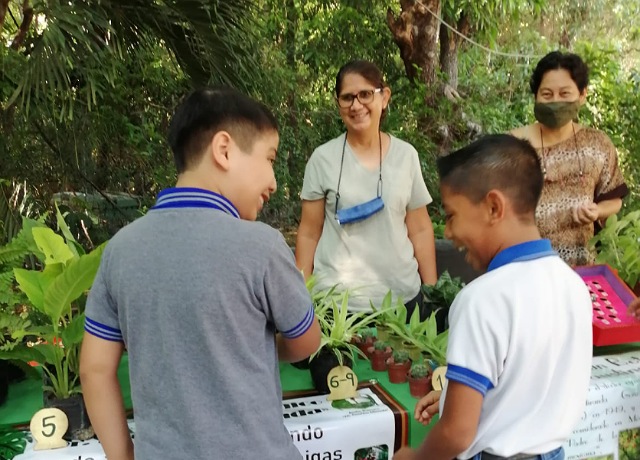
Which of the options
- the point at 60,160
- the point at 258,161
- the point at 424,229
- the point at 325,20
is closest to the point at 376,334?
the point at 424,229

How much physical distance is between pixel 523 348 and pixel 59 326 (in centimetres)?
109

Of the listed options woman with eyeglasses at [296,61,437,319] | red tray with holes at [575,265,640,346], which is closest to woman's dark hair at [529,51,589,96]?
woman with eyeglasses at [296,61,437,319]

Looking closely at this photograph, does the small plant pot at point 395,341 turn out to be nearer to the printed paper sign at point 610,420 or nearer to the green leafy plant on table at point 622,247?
the printed paper sign at point 610,420

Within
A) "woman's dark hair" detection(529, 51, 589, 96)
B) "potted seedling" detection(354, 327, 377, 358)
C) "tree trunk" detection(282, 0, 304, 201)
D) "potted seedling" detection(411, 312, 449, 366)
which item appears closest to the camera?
"potted seedling" detection(411, 312, 449, 366)

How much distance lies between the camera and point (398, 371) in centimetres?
150

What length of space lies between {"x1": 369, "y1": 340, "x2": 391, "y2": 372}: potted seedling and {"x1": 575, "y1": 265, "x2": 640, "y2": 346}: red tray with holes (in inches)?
23.9

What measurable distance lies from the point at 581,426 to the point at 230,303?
3.44ft

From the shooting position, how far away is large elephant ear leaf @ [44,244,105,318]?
1.24 metres

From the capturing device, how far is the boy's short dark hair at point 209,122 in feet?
3.24

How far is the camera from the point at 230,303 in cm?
90

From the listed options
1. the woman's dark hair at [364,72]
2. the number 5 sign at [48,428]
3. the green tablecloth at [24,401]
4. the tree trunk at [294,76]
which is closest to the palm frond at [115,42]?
the woman's dark hair at [364,72]

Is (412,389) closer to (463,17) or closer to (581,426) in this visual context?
(581,426)

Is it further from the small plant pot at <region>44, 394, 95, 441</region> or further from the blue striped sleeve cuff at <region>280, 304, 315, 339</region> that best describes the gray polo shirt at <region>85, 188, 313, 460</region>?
the small plant pot at <region>44, 394, 95, 441</region>

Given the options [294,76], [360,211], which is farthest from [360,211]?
[294,76]
